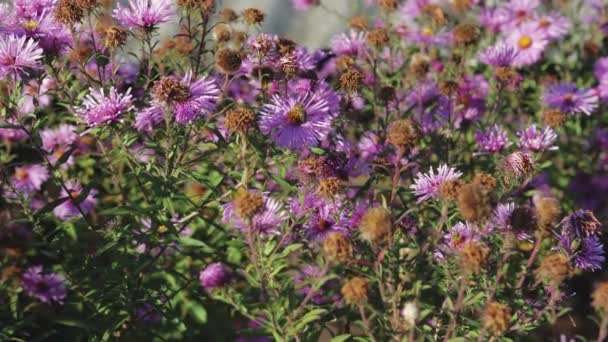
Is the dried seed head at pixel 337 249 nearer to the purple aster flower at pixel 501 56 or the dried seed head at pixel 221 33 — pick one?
the dried seed head at pixel 221 33

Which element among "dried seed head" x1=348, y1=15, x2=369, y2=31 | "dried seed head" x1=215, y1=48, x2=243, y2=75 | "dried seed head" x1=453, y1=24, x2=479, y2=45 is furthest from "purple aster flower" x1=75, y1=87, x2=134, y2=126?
"dried seed head" x1=453, y1=24, x2=479, y2=45

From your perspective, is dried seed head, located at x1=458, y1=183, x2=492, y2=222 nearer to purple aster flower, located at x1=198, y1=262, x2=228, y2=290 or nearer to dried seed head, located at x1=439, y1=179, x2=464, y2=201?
dried seed head, located at x1=439, y1=179, x2=464, y2=201

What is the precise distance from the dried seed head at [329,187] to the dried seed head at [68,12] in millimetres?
902

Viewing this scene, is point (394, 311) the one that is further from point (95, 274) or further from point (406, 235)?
point (95, 274)

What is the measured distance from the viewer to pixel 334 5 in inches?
249

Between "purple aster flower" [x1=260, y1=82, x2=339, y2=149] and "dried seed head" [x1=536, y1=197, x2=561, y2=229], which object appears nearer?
"dried seed head" [x1=536, y1=197, x2=561, y2=229]

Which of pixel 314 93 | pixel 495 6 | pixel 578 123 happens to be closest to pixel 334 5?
pixel 495 6

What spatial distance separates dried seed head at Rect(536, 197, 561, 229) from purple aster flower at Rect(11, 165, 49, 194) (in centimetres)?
201

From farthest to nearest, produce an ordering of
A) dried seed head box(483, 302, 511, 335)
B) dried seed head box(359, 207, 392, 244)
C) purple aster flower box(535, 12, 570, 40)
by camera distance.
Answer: purple aster flower box(535, 12, 570, 40), dried seed head box(359, 207, 392, 244), dried seed head box(483, 302, 511, 335)

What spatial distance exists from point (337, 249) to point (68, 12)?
1129 millimetres

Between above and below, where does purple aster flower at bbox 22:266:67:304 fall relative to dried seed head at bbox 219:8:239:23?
below

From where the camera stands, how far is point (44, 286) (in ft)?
8.09

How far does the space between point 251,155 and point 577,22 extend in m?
2.45

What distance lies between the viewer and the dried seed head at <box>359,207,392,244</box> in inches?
64.8
